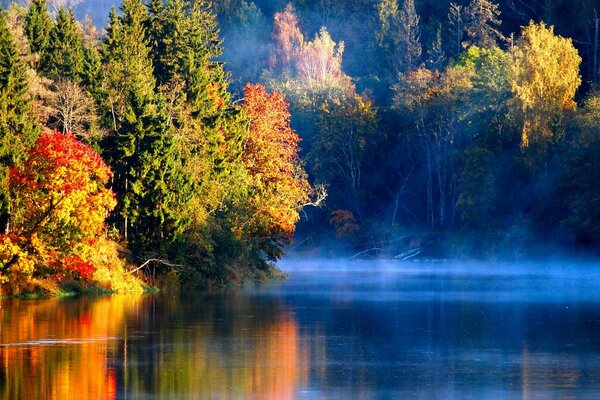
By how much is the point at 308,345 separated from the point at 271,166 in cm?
3951

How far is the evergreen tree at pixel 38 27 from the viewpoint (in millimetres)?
69562

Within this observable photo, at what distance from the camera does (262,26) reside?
477 feet

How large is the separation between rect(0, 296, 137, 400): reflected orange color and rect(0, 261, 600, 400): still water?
0.04m

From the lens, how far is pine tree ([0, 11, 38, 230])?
165 feet

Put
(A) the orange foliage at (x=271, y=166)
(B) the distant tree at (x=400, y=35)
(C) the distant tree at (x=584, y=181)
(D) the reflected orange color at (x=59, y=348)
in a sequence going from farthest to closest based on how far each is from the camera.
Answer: (B) the distant tree at (x=400, y=35) → (C) the distant tree at (x=584, y=181) → (A) the orange foliage at (x=271, y=166) → (D) the reflected orange color at (x=59, y=348)

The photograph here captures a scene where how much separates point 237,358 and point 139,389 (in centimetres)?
595

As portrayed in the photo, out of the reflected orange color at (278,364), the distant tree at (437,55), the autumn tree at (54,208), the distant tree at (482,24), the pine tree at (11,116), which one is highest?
the distant tree at (482,24)

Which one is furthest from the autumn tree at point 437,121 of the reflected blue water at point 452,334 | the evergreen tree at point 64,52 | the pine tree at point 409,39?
the evergreen tree at point 64,52

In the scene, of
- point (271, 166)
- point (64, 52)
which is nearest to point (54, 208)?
point (64, 52)

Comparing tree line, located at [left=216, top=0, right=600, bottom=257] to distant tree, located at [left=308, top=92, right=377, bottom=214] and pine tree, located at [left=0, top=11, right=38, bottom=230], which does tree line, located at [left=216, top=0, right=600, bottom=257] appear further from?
pine tree, located at [left=0, top=11, right=38, bottom=230]

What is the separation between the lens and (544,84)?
90.9 meters

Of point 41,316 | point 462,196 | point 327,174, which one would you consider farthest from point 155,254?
point 327,174

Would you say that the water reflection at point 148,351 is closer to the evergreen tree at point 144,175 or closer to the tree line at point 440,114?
the evergreen tree at point 144,175

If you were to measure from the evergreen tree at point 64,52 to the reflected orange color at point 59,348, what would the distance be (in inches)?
768
